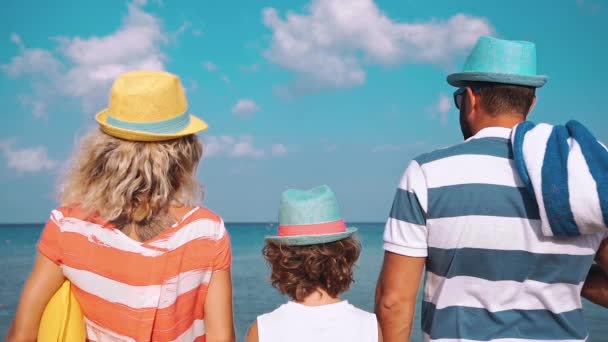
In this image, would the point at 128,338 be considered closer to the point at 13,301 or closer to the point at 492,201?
the point at 492,201

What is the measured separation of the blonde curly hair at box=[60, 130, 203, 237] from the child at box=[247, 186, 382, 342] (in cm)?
57

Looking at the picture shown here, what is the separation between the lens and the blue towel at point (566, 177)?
7.31 ft

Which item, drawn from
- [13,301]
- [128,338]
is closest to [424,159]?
[128,338]

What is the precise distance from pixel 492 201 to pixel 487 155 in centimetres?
17

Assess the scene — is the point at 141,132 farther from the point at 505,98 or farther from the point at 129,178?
the point at 505,98

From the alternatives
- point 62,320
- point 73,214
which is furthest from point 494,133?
point 62,320

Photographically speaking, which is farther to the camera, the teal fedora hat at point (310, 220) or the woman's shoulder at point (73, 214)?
the teal fedora hat at point (310, 220)

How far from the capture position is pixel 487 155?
2.39 meters

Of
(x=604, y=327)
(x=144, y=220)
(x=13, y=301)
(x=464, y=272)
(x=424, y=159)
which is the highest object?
(x=424, y=159)

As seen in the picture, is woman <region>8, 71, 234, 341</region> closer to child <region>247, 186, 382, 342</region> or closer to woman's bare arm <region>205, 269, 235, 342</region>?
woman's bare arm <region>205, 269, 235, 342</region>

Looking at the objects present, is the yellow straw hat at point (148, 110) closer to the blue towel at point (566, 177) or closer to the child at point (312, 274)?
the child at point (312, 274)

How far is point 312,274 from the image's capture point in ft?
8.51

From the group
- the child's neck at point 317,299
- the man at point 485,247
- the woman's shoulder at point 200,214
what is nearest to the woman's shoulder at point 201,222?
the woman's shoulder at point 200,214

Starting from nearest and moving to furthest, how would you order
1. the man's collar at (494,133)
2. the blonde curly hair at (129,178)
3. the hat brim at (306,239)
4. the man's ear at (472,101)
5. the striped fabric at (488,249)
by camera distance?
1. the blonde curly hair at (129,178)
2. the striped fabric at (488,249)
3. the man's collar at (494,133)
4. the man's ear at (472,101)
5. the hat brim at (306,239)
